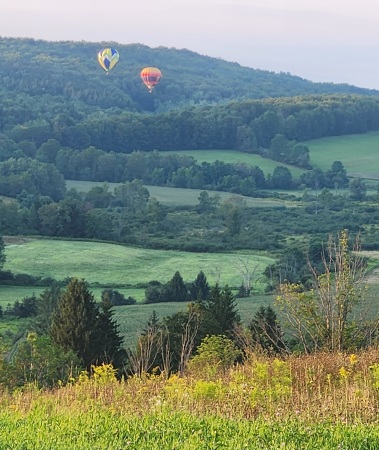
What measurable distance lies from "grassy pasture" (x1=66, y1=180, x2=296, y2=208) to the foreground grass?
87.7m

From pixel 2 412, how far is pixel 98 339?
58.4 ft

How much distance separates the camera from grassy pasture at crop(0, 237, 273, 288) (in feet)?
196

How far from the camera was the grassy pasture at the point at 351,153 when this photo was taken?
122194 mm

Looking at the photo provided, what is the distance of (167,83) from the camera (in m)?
199

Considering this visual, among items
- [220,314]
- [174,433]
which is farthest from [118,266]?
[174,433]

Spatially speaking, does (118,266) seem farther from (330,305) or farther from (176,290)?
(330,305)

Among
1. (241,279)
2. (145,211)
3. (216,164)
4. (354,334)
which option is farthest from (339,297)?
(216,164)

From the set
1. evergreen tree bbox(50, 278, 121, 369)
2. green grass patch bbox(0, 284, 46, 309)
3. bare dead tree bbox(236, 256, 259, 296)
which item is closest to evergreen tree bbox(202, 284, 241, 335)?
evergreen tree bbox(50, 278, 121, 369)

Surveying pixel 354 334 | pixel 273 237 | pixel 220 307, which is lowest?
pixel 273 237

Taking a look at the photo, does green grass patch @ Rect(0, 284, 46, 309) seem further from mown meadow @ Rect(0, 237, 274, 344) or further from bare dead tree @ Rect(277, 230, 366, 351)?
bare dead tree @ Rect(277, 230, 366, 351)

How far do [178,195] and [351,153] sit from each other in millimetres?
34256

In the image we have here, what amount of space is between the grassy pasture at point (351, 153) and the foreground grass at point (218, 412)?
110 m

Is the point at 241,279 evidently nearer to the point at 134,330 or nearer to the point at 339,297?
the point at 134,330

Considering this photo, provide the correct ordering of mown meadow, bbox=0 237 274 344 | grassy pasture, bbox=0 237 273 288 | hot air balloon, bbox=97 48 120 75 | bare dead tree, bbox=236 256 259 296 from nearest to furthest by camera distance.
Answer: mown meadow, bbox=0 237 274 344 → bare dead tree, bbox=236 256 259 296 → grassy pasture, bbox=0 237 273 288 → hot air balloon, bbox=97 48 120 75
